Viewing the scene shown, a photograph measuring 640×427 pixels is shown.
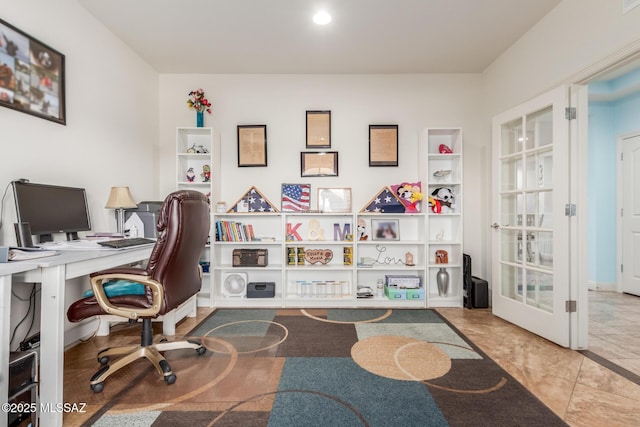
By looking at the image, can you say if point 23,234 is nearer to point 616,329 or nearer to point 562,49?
point 562,49

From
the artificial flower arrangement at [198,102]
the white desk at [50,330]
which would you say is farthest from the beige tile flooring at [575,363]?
the artificial flower arrangement at [198,102]

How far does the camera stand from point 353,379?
1825 millimetres

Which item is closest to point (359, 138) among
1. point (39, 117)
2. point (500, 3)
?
point (500, 3)

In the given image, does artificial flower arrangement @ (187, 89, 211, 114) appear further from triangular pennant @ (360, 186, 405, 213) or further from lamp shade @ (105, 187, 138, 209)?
triangular pennant @ (360, 186, 405, 213)

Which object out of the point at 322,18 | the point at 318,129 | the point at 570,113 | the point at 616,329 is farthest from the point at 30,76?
the point at 616,329

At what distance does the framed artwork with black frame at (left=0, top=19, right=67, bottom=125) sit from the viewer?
184cm

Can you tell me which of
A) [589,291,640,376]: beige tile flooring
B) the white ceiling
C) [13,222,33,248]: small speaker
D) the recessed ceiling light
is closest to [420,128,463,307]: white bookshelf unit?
the white ceiling

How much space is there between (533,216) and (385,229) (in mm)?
1416

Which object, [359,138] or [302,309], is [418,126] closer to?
[359,138]

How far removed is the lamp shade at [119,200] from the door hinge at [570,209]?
3.50 metres

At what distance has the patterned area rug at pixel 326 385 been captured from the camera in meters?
1.49

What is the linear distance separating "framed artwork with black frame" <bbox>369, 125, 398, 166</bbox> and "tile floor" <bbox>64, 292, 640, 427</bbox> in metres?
1.78

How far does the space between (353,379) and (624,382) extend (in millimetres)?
1636

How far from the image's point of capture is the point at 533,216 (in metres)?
2.64
